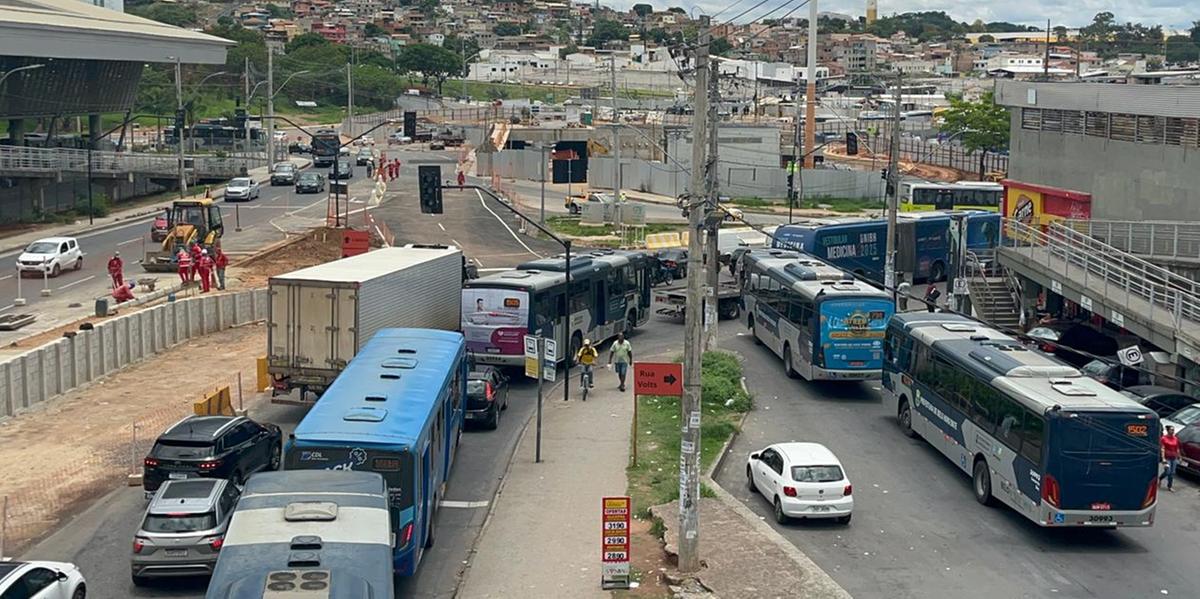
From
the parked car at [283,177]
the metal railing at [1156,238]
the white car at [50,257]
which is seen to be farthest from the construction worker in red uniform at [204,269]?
the parked car at [283,177]

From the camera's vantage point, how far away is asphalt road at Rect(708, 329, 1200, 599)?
22438 millimetres

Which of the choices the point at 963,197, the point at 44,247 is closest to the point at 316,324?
the point at 44,247

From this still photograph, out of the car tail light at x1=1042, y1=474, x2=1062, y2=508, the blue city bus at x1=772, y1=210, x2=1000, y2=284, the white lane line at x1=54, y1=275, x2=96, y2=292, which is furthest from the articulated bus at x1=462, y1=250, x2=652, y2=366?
the white lane line at x1=54, y1=275, x2=96, y2=292

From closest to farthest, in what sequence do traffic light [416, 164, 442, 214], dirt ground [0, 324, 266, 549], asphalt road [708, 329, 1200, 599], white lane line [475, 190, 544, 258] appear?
1. asphalt road [708, 329, 1200, 599]
2. dirt ground [0, 324, 266, 549]
3. traffic light [416, 164, 442, 214]
4. white lane line [475, 190, 544, 258]

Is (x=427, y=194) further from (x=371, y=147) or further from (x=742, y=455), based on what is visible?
(x=371, y=147)

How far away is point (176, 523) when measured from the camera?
20547 millimetres

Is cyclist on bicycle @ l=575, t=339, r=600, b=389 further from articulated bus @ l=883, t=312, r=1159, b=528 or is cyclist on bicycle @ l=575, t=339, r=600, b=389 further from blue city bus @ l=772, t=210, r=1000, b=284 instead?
blue city bus @ l=772, t=210, r=1000, b=284

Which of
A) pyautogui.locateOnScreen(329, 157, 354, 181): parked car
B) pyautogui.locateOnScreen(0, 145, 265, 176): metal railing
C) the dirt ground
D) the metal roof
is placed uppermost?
the metal roof

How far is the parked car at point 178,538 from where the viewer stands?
20328 millimetres

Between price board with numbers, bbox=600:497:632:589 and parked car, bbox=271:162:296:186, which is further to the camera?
parked car, bbox=271:162:296:186

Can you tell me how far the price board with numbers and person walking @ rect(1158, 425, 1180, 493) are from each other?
13.7 metres

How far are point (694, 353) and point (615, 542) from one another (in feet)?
10.4

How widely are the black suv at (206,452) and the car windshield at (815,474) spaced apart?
32.1ft

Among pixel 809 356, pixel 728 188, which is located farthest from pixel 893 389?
pixel 728 188
